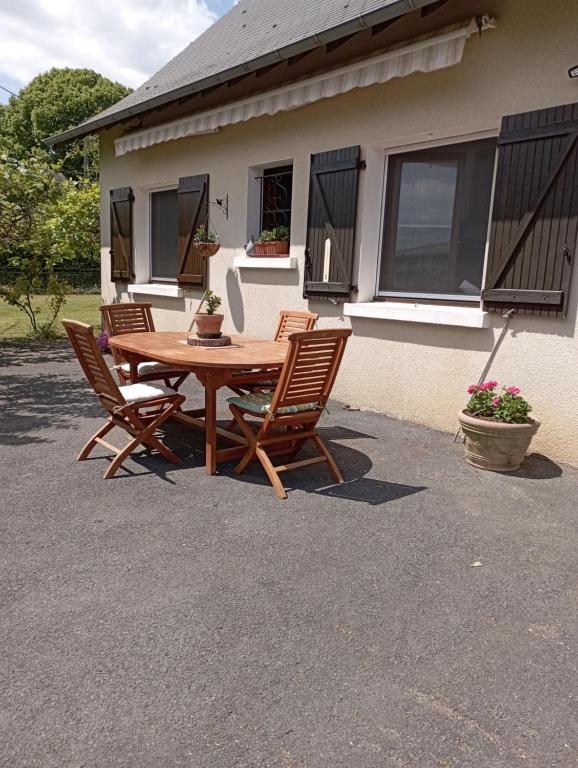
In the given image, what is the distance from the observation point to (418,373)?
5453mm

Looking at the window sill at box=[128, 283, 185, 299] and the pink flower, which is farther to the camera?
the window sill at box=[128, 283, 185, 299]

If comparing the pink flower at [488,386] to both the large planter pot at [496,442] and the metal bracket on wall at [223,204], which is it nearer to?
the large planter pot at [496,442]

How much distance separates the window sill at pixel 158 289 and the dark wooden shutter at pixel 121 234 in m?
0.37

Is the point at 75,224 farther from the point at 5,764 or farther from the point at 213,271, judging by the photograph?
the point at 5,764

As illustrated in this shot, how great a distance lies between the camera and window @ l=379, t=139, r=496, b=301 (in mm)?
5227

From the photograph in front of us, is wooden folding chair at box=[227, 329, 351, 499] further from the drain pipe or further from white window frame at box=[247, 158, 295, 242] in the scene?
white window frame at box=[247, 158, 295, 242]

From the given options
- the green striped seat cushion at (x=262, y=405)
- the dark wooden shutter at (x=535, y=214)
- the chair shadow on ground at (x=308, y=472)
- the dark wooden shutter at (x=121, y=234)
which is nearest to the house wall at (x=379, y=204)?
the dark wooden shutter at (x=535, y=214)

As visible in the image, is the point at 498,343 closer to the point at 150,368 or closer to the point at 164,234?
the point at 150,368

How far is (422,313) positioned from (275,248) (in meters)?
2.43

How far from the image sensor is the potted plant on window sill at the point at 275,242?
22.7 ft

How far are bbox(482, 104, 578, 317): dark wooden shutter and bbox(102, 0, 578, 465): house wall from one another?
121 millimetres

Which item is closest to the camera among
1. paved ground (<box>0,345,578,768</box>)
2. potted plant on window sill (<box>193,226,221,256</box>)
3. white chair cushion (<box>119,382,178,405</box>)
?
paved ground (<box>0,345,578,768</box>)

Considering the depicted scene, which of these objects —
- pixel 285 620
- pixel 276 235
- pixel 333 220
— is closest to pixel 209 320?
pixel 333 220

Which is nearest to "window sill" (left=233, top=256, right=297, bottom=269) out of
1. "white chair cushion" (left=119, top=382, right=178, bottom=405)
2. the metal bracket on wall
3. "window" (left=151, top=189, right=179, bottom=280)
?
the metal bracket on wall
